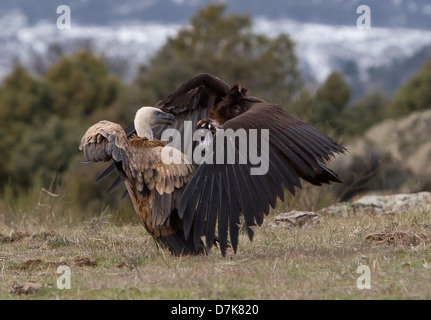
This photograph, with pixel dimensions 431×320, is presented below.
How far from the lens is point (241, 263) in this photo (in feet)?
19.6

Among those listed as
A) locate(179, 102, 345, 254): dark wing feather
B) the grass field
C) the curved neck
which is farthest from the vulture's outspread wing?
locate(179, 102, 345, 254): dark wing feather

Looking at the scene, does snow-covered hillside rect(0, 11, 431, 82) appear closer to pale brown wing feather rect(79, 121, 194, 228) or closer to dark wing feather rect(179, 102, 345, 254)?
dark wing feather rect(179, 102, 345, 254)

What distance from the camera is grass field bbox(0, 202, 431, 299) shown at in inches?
194

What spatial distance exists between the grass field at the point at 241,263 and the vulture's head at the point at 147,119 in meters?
1.09

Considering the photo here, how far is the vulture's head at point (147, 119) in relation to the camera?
7.02 m

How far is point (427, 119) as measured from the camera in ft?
77.2

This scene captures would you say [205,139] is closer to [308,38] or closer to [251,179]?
[251,179]

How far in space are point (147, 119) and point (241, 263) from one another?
1.82 m

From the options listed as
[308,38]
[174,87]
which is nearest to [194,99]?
[174,87]

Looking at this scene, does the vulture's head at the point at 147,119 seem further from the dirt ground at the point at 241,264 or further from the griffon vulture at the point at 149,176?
the dirt ground at the point at 241,264

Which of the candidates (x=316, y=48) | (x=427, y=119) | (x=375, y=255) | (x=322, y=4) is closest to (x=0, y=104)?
(x=427, y=119)

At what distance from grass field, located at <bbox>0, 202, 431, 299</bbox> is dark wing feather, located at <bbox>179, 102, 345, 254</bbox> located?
0.38 m

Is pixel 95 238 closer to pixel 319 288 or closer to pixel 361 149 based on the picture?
pixel 319 288
